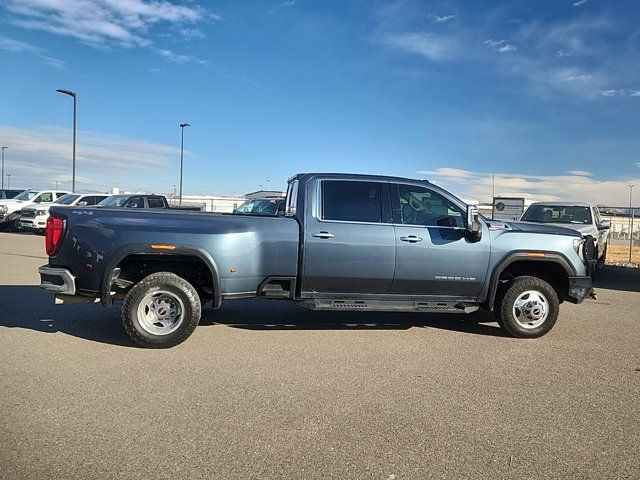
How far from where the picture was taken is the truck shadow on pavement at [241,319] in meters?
6.56

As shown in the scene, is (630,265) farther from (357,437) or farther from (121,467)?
(121,467)

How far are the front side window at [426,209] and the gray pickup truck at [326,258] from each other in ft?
0.04

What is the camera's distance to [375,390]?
4602 millimetres

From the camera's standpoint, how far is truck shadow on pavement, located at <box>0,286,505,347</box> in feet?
21.5

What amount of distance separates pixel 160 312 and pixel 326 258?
1.93 meters

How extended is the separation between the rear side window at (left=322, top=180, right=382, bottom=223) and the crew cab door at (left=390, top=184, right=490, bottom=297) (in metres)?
0.23

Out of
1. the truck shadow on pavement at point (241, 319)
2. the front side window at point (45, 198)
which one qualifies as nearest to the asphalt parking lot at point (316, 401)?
the truck shadow on pavement at point (241, 319)

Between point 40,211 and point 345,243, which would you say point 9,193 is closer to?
point 40,211

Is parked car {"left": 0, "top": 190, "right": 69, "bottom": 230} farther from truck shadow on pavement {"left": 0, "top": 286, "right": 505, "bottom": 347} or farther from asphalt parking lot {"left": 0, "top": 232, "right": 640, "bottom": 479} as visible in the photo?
asphalt parking lot {"left": 0, "top": 232, "right": 640, "bottom": 479}

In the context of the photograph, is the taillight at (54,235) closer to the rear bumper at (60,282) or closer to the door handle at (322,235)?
the rear bumper at (60,282)

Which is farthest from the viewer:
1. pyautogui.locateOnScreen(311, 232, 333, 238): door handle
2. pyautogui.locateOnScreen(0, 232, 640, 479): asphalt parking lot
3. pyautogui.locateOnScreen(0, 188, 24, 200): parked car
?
pyautogui.locateOnScreen(0, 188, 24, 200): parked car

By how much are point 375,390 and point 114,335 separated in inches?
131

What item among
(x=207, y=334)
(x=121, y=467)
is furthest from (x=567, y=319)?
(x=121, y=467)

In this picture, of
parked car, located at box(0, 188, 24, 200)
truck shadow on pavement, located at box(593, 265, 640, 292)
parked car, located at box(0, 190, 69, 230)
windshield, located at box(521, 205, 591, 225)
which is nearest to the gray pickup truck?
truck shadow on pavement, located at box(593, 265, 640, 292)
